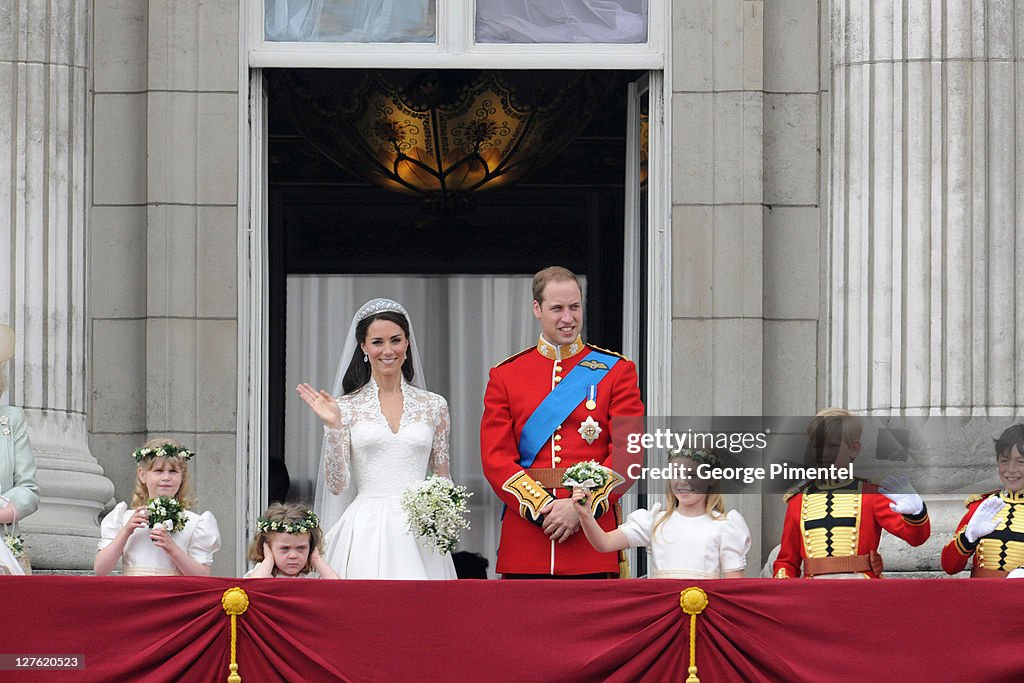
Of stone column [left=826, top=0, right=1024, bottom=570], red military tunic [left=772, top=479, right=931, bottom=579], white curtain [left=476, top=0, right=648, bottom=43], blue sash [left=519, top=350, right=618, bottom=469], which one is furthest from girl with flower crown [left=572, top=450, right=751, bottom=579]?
white curtain [left=476, top=0, right=648, bottom=43]

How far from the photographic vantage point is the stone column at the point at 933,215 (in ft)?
35.5

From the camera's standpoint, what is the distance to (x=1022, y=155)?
11.0 metres

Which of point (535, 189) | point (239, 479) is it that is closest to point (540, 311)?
point (239, 479)

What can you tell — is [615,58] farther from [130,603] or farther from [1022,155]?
[130,603]

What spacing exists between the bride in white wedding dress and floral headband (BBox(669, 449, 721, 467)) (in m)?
1.14

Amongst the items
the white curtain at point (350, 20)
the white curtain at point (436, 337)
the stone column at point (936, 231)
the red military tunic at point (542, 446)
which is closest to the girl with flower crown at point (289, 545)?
the red military tunic at point (542, 446)

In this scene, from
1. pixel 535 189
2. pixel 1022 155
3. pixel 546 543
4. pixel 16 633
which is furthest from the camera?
pixel 535 189

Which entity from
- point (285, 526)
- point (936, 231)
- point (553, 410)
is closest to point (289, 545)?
point (285, 526)

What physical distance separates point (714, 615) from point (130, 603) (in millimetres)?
2288

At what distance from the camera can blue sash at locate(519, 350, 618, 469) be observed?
887 cm

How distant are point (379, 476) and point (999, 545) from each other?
2.75m

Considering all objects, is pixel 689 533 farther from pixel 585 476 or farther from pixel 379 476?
pixel 379 476

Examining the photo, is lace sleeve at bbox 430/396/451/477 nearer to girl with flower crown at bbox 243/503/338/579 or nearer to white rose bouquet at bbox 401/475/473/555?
white rose bouquet at bbox 401/475/473/555

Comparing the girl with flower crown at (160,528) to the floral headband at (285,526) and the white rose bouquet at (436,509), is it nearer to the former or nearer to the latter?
the floral headband at (285,526)
